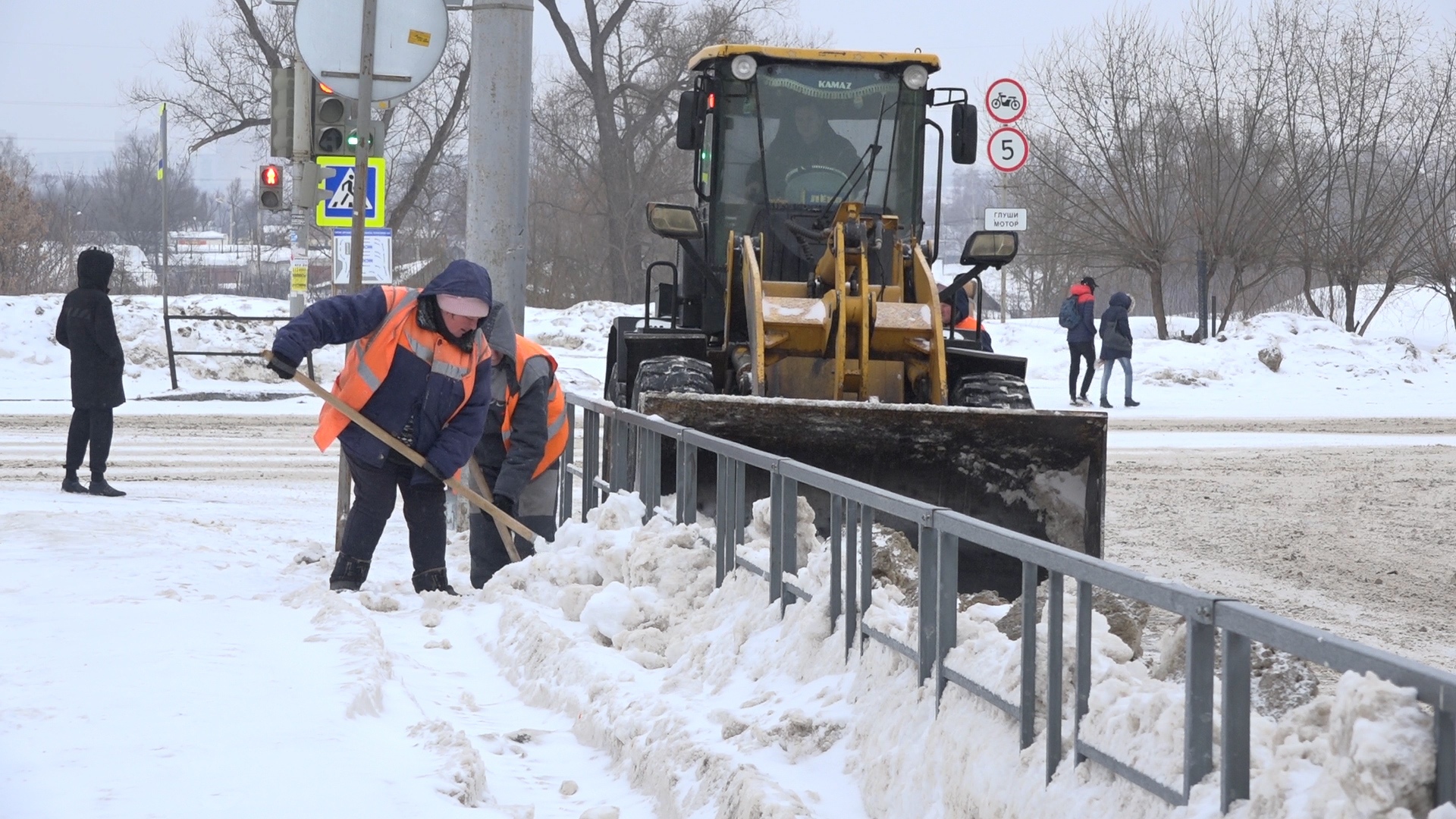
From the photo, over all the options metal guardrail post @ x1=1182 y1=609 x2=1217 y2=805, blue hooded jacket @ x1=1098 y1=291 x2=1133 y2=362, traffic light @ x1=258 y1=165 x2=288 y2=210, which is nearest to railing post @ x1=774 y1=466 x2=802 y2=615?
metal guardrail post @ x1=1182 y1=609 x2=1217 y2=805

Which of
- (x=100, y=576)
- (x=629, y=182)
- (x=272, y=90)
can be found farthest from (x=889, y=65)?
(x=629, y=182)

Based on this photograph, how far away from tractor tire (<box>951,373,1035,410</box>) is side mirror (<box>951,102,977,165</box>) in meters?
1.48

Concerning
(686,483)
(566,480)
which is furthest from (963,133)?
(686,483)

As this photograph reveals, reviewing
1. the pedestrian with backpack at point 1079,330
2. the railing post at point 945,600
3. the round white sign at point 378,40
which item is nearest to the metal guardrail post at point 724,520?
the railing post at point 945,600

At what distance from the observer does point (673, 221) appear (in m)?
8.62

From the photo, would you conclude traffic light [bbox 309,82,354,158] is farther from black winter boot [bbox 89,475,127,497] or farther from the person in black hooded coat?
black winter boot [bbox 89,475,127,497]

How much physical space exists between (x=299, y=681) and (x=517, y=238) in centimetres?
444

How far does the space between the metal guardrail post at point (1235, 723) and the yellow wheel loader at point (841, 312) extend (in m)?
4.36

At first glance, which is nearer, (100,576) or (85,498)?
(100,576)

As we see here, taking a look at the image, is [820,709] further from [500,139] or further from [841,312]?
[500,139]

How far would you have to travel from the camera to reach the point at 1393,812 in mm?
2082

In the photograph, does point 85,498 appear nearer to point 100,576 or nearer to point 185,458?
point 185,458

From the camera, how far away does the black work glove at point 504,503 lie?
23.4 ft

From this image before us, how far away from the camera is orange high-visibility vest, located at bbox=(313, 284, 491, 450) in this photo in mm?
6609
